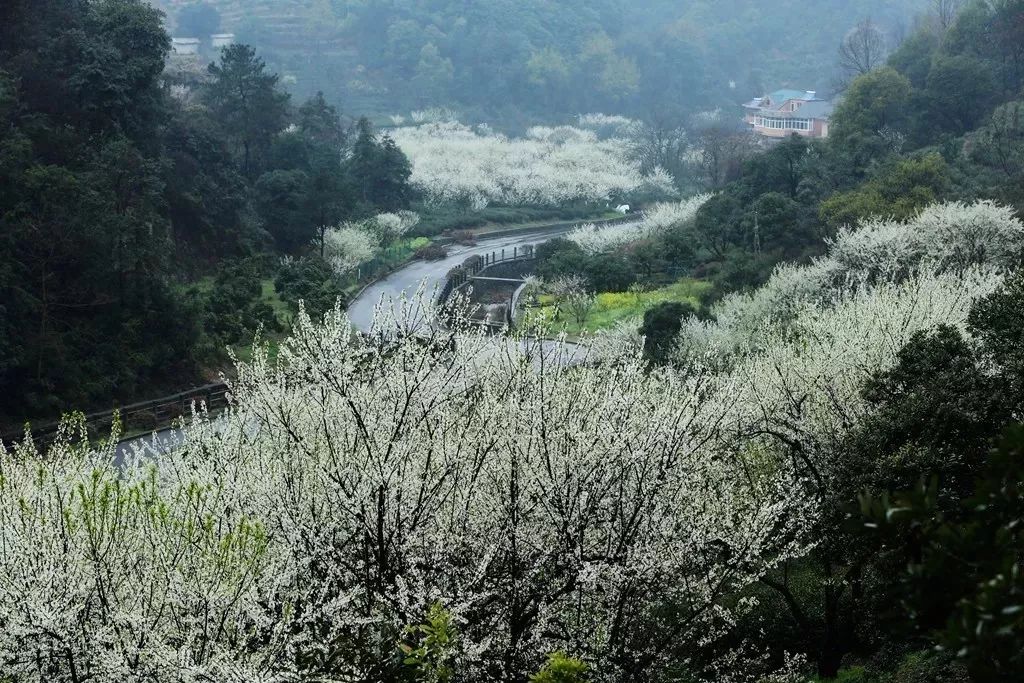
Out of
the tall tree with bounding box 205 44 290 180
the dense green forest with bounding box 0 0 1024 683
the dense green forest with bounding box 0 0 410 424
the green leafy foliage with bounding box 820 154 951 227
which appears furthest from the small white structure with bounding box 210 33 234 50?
the green leafy foliage with bounding box 820 154 951 227

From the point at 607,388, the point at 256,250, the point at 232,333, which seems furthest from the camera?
the point at 256,250

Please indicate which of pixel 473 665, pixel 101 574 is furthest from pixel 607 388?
pixel 101 574

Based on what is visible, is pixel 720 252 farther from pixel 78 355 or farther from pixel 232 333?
pixel 78 355

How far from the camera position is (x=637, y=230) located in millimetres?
70438

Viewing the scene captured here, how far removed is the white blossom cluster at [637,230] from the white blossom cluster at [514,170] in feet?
52.5

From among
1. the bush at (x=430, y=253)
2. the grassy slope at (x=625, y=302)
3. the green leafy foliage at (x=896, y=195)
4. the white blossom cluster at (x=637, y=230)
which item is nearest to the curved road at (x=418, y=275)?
the bush at (x=430, y=253)

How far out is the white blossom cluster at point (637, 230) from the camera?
209 ft

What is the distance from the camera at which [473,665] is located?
12578 mm

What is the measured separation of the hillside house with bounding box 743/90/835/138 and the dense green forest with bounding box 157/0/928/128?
1795 cm

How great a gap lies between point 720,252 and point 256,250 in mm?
21869

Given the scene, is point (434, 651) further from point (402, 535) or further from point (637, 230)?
point (637, 230)

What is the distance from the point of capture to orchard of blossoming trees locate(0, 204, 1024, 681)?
1135 cm

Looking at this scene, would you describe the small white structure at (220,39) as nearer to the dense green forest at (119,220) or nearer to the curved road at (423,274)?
the curved road at (423,274)

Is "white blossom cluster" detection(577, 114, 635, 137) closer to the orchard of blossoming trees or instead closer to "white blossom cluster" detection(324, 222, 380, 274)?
"white blossom cluster" detection(324, 222, 380, 274)
